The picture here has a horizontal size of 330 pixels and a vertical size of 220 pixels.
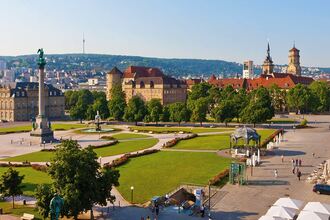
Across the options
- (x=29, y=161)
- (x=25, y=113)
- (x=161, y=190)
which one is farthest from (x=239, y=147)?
(x=25, y=113)

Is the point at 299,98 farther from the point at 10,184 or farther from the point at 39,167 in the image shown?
the point at 10,184

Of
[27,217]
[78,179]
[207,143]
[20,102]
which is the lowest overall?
[27,217]

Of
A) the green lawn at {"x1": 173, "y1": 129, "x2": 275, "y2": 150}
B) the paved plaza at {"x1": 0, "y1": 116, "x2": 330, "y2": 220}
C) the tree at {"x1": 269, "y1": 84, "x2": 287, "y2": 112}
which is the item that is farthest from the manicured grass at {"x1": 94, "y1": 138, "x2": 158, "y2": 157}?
the tree at {"x1": 269, "y1": 84, "x2": 287, "y2": 112}

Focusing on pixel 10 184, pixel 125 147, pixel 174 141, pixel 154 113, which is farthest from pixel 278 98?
pixel 10 184

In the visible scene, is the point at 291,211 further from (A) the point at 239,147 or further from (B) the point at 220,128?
(B) the point at 220,128

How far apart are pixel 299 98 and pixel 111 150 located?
275 feet

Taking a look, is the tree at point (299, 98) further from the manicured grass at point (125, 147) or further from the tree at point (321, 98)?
the manicured grass at point (125, 147)

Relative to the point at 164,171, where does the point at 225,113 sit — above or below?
above

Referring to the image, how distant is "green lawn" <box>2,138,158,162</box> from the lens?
6456 centimetres

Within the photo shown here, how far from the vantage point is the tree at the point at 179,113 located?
112000 mm

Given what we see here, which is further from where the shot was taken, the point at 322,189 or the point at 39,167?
the point at 39,167

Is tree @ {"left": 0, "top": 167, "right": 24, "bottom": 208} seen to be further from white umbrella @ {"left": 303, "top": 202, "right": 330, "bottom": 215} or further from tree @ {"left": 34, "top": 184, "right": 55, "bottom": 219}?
white umbrella @ {"left": 303, "top": 202, "right": 330, "bottom": 215}

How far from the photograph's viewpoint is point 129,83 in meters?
182

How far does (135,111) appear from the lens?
117562 millimetres
